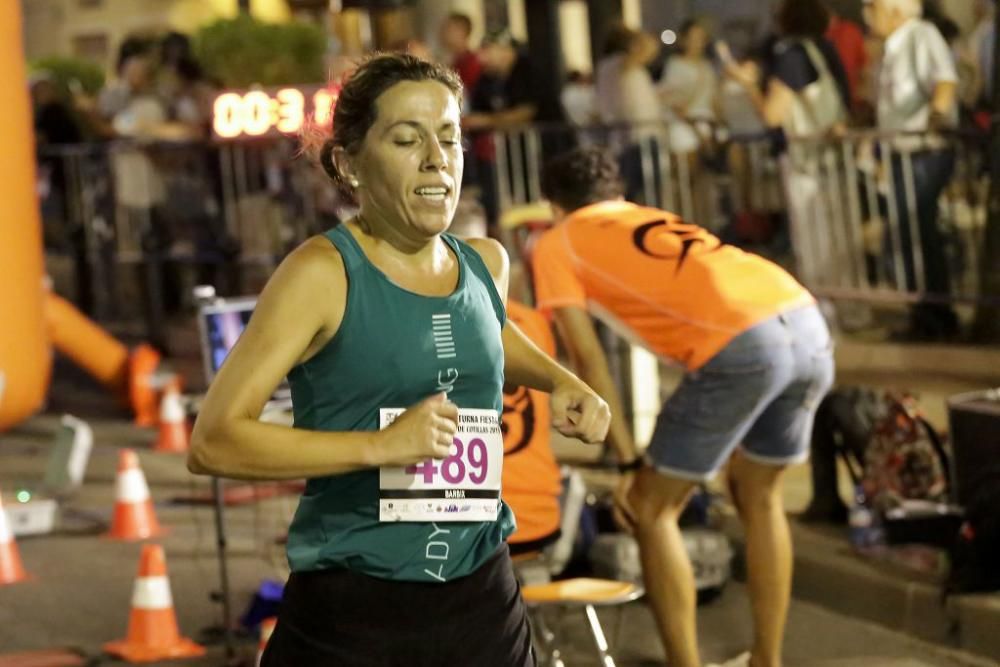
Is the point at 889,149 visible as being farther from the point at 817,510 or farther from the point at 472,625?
the point at 472,625

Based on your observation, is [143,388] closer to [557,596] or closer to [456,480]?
[557,596]

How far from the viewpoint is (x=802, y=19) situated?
1115 centimetres

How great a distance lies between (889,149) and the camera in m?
10.6

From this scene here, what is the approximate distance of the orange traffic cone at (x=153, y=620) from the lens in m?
7.04

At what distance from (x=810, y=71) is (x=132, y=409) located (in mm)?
5115

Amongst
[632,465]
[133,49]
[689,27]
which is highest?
[133,49]

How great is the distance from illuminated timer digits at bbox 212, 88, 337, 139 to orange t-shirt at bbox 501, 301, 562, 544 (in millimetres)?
6608

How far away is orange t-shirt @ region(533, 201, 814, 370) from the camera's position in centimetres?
595

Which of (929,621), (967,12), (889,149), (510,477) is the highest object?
(967,12)

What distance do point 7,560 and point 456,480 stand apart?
5.27 meters

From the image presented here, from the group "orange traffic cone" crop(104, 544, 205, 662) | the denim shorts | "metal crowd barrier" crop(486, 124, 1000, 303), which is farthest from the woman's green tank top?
"metal crowd barrier" crop(486, 124, 1000, 303)

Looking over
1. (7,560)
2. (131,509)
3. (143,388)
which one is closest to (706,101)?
(143,388)

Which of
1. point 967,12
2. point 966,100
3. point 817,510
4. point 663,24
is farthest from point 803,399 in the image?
point 663,24

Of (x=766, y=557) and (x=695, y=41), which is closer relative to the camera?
(x=766, y=557)
